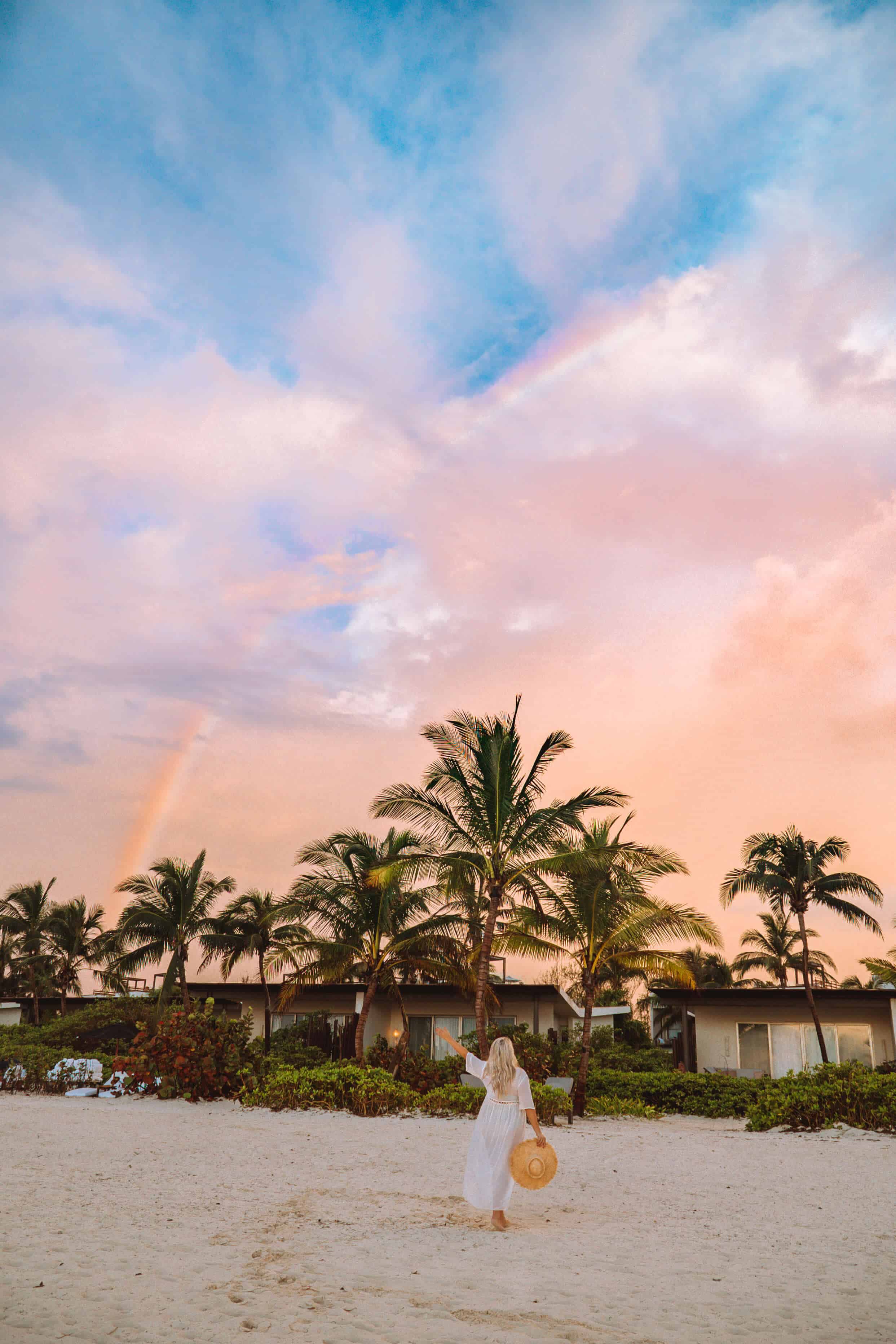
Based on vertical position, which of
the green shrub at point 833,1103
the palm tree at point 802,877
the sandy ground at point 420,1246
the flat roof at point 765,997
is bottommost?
the sandy ground at point 420,1246

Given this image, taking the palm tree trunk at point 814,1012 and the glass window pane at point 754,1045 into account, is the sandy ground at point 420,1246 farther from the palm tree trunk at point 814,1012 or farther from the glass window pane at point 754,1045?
the glass window pane at point 754,1045

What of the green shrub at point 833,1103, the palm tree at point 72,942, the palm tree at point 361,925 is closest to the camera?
the green shrub at point 833,1103

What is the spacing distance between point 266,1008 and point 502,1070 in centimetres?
2178

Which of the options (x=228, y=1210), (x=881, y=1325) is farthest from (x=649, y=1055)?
(x=881, y=1325)

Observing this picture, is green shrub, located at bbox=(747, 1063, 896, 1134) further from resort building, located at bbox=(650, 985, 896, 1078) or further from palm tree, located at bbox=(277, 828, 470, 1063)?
resort building, located at bbox=(650, 985, 896, 1078)

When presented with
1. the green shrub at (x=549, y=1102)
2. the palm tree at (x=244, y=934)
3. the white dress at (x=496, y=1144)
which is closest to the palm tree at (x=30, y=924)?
the palm tree at (x=244, y=934)

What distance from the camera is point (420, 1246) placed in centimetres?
622

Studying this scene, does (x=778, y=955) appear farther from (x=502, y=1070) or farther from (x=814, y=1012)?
(x=502, y=1070)

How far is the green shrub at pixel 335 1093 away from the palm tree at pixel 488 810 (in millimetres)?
1959

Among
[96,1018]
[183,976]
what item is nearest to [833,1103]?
[183,976]

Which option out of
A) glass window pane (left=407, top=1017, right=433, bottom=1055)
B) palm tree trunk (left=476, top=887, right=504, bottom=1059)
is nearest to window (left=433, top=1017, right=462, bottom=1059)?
glass window pane (left=407, top=1017, right=433, bottom=1055)

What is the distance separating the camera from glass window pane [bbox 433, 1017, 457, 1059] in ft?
82.7

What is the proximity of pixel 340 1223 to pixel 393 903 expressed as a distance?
1421 cm

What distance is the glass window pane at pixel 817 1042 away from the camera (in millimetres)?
23469
